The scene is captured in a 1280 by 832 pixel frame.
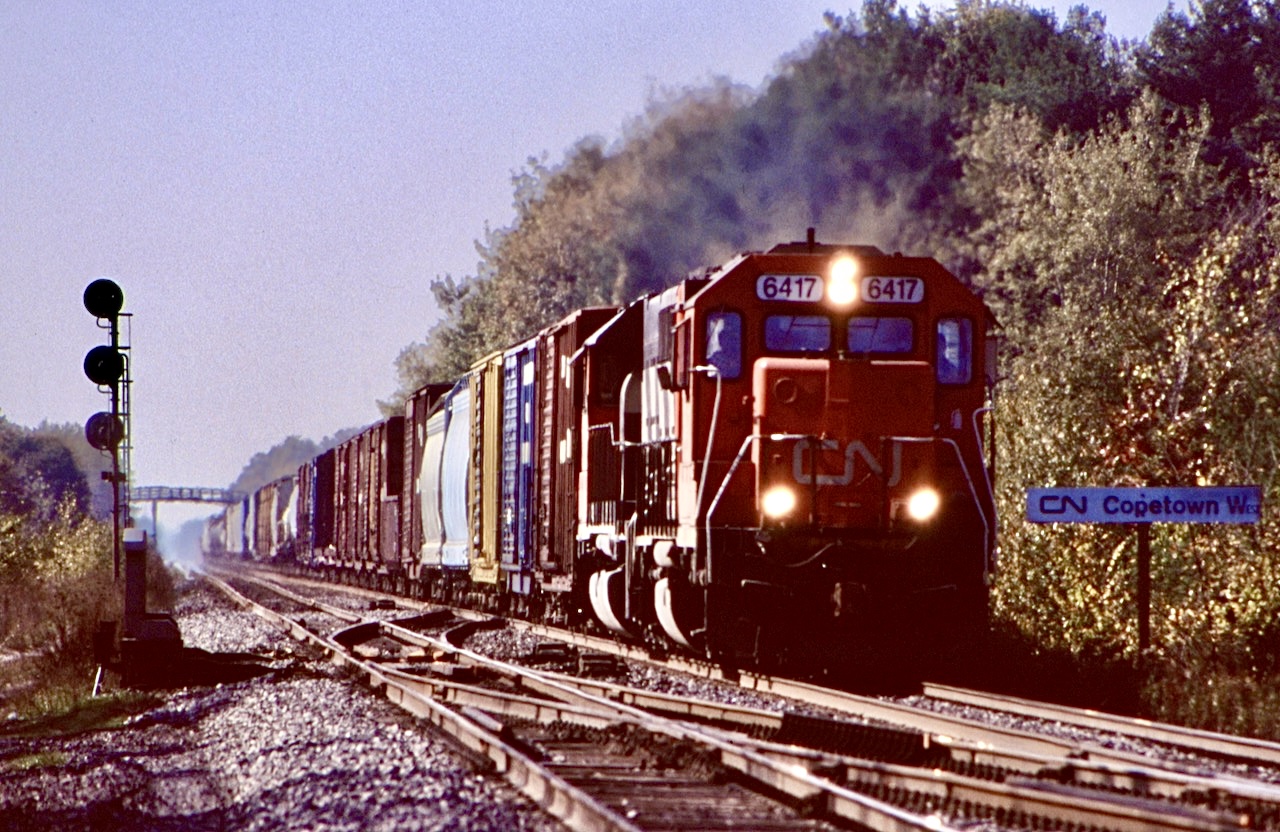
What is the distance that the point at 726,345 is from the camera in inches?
527

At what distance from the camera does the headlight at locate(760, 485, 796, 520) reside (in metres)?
13.0

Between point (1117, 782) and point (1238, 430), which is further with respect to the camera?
point (1238, 430)

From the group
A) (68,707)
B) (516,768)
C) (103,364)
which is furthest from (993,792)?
(103,364)

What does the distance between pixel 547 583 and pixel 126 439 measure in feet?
17.1

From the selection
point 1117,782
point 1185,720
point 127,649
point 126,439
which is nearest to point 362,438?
point 126,439

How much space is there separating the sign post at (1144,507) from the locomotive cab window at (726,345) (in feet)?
8.32

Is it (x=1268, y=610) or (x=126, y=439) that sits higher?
(x=126, y=439)

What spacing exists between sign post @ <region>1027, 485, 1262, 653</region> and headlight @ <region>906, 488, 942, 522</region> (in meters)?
0.77

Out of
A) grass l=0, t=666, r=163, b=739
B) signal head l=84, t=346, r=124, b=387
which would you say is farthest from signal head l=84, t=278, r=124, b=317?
grass l=0, t=666, r=163, b=739

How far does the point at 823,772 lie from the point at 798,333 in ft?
19.3

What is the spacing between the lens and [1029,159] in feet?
164

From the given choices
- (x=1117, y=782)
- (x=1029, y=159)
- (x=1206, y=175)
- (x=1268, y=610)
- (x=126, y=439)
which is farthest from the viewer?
(x=1029, y=159)

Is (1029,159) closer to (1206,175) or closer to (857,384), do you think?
(1206,175)

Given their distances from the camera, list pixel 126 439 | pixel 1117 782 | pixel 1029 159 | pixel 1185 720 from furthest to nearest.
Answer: pixel 1029 159
pixel 126 439
pixel 1185 720
pixel 1117 782
